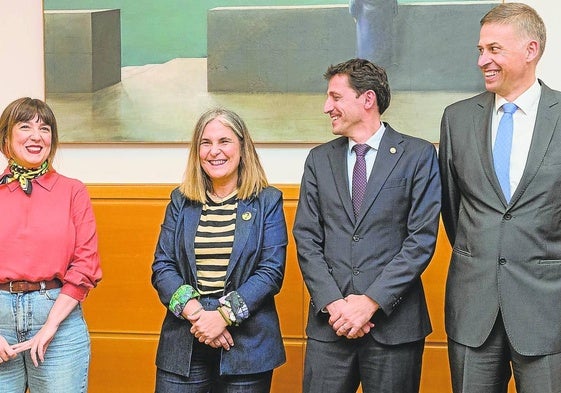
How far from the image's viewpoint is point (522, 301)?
90.1 inches

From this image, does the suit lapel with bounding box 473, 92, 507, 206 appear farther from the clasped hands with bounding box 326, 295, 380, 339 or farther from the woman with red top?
the woman with red top

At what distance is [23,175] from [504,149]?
5.23 ft

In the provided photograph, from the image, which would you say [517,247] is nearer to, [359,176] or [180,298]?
[359,176]

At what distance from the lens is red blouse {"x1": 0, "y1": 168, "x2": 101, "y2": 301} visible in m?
2.43

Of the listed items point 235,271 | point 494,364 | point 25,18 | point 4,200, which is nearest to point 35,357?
point 4,200

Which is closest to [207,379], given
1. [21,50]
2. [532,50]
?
[532,50]

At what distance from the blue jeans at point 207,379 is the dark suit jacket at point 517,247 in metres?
0.69

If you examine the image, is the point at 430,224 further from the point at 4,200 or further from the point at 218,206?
the point at 4,200

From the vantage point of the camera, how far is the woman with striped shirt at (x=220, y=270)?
8.05 ft

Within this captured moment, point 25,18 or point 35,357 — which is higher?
point 25,18

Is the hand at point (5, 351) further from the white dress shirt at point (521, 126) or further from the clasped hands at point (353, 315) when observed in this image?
the white dress shirt at point (521, 126)

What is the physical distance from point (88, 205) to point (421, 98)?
1.65 metres

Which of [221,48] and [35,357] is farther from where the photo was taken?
[221,48]

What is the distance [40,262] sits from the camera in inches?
96.0
